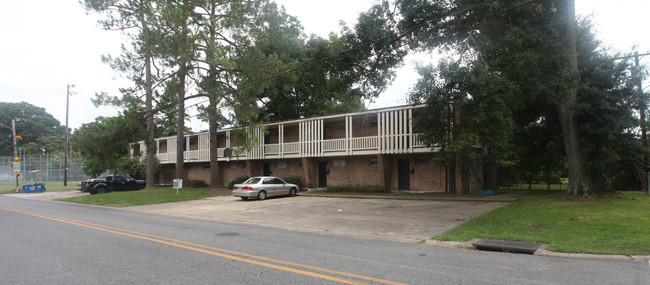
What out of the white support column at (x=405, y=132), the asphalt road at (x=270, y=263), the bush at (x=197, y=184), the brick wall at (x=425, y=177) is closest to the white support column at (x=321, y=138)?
the brick wall at (x=425, y=177)

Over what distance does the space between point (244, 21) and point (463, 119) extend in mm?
15567

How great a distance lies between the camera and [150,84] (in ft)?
89.2

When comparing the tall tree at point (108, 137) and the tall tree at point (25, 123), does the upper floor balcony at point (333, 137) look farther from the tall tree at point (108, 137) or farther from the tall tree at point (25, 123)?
the tall tree at point (25, 123)

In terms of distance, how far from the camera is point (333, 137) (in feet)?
89.1

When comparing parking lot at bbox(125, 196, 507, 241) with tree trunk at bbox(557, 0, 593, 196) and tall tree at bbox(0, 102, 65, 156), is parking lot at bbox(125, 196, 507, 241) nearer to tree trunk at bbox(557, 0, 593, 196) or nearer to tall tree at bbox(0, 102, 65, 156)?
tree trunk at bbox(557, 0, 593, 196)

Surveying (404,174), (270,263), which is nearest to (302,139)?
(404,174)

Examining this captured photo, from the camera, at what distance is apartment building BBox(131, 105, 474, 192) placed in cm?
2236

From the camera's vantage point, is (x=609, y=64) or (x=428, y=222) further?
(x=609, y=64)

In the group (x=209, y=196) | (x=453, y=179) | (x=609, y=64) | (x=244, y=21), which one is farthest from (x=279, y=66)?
(x=609, y=64)

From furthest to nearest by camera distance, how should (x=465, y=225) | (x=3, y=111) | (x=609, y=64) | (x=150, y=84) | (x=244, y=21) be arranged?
(x=3, y=111), (x=150, y=84), (x=244, y=21), (x=609, y=64), (x=465, y=225)

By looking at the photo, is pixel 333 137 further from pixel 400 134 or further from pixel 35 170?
pixel 35 170

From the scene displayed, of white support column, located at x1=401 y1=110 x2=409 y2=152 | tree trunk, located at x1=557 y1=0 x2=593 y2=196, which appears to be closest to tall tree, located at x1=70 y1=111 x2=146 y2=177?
white support column, located at x1=401 y1=110 x2=409 y2=152

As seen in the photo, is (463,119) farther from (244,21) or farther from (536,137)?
(244,21)

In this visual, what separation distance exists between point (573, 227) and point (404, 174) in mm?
14309
